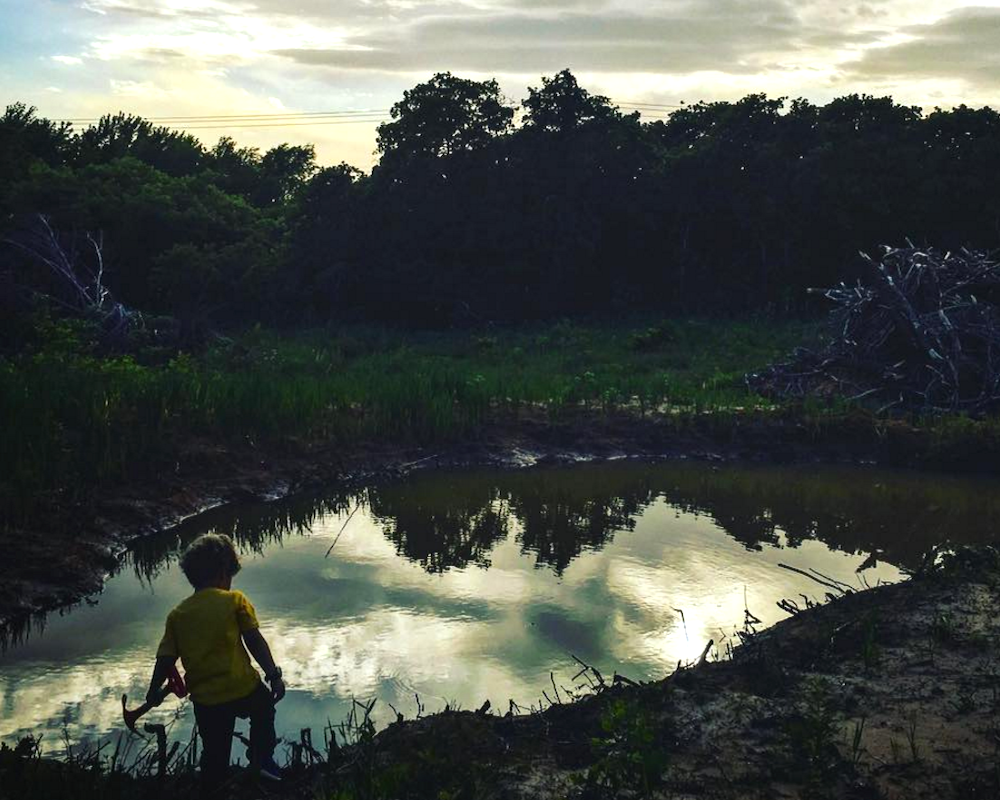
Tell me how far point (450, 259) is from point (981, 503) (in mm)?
17961

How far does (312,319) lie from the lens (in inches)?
1042

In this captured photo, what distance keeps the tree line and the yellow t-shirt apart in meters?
21.5

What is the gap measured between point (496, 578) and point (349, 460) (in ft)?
14.5

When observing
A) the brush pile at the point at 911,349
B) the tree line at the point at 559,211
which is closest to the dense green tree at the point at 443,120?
the tree line at the point at 559,211

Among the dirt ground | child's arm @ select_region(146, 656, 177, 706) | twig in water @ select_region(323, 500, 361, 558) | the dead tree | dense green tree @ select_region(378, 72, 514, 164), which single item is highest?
dense green tree @ select_region(378, 72, 514, 164)

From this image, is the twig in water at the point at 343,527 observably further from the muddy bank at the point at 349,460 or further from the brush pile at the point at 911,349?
the brush pile at the point at 911,349

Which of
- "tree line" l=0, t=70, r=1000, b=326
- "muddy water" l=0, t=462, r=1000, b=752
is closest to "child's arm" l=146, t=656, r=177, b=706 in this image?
"muddy water" l=0, t=462, r=1000, b=752

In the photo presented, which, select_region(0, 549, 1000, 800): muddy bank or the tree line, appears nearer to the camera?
select_region(0, 549, 1000, 800): muddy bank

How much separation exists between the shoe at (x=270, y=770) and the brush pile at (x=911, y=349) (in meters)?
12.3

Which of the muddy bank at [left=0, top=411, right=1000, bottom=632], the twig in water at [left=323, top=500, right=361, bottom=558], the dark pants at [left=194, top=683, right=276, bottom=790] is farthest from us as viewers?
the twig in water at [left=323, top=500, right=361, bottom=558]

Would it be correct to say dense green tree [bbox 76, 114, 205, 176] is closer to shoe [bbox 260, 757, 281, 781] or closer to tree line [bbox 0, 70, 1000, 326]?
tree line [bbox 0, 70, 1000, 326]

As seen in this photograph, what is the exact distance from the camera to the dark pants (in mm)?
4605

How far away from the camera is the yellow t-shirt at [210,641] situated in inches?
177

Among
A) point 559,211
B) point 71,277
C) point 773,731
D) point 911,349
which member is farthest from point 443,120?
point 773,731
